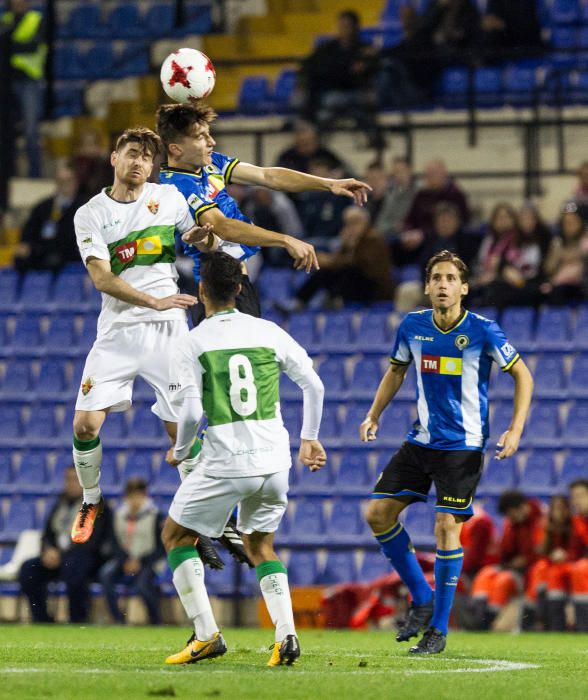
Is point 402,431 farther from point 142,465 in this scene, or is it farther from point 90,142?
point 90,142

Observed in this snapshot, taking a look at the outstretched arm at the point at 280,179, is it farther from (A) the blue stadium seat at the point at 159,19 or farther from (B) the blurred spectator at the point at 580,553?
(A) the blue stadium seat at the point at 159,19

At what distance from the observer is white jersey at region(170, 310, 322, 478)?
305 inches

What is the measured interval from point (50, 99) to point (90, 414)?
1061cm

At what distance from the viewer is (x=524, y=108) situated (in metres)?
18.1

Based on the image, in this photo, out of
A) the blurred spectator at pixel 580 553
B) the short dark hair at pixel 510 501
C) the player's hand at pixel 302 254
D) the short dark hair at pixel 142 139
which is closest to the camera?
the player's hand at pixel 302 254

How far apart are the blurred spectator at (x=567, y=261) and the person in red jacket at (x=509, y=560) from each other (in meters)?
2.89

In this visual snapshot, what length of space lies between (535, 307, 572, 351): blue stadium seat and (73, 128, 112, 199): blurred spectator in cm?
518

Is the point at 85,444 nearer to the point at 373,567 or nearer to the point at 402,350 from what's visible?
the point at 402,350

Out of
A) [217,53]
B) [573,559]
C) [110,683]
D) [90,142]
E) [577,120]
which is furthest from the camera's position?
[217,53]

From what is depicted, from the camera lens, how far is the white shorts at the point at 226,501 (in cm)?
778

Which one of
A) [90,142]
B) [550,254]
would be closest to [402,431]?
[550,254]

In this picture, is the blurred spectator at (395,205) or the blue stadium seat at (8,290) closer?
the blurred spectator at (395,205)

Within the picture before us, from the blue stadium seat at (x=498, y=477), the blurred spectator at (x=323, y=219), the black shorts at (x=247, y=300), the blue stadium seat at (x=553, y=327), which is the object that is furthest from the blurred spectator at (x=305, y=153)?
the black shorts at (x=247, y=300)

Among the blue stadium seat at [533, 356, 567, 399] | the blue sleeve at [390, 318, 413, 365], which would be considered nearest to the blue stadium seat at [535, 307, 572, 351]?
the blue stadium seat at [533, 356, 567, 399]
